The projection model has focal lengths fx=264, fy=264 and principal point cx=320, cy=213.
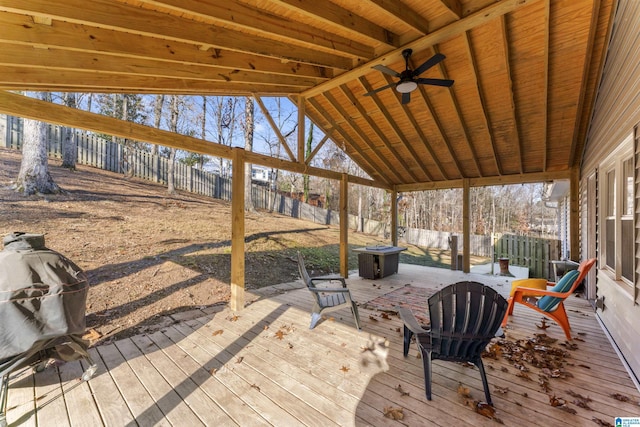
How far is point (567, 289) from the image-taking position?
135 inches

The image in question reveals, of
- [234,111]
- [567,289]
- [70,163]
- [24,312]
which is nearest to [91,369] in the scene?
[24,312]

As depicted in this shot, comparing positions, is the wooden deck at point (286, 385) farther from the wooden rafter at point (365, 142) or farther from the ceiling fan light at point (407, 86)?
the wooden rafter at point (365, 142)

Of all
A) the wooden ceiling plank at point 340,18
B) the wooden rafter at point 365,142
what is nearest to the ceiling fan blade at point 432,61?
the wooden ceiling plank at point 340,18

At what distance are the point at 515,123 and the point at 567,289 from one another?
3.30 meters

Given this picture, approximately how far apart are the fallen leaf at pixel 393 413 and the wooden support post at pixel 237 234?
3003 millimetres

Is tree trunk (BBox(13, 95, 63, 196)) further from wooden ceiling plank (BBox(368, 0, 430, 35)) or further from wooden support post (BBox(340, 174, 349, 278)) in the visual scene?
wooden ceiling plank (BBox(368, 0, 430, 35))

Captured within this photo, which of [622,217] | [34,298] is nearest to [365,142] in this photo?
[622,217]

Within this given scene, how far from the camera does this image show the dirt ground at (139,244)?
436 cm

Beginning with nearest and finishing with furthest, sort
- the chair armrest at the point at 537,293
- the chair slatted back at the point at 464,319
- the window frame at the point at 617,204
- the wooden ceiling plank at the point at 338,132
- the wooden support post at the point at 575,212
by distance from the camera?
the chair slatted back at the point at 464,319, the window frame at the point at 617,204, the chair armrest at the point at 537,293, the wooden support post at the point at 575,212, the wooden ceiling plank at the point at 338,132

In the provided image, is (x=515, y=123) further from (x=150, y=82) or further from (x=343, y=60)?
(x=150, y=82)

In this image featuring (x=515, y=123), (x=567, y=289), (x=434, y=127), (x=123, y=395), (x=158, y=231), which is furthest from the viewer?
(x=158, y=231)

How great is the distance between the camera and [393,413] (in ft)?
6.83

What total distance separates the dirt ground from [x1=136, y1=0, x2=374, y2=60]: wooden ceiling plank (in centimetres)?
388

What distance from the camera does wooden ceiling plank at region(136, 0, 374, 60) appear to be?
2.42 meters
